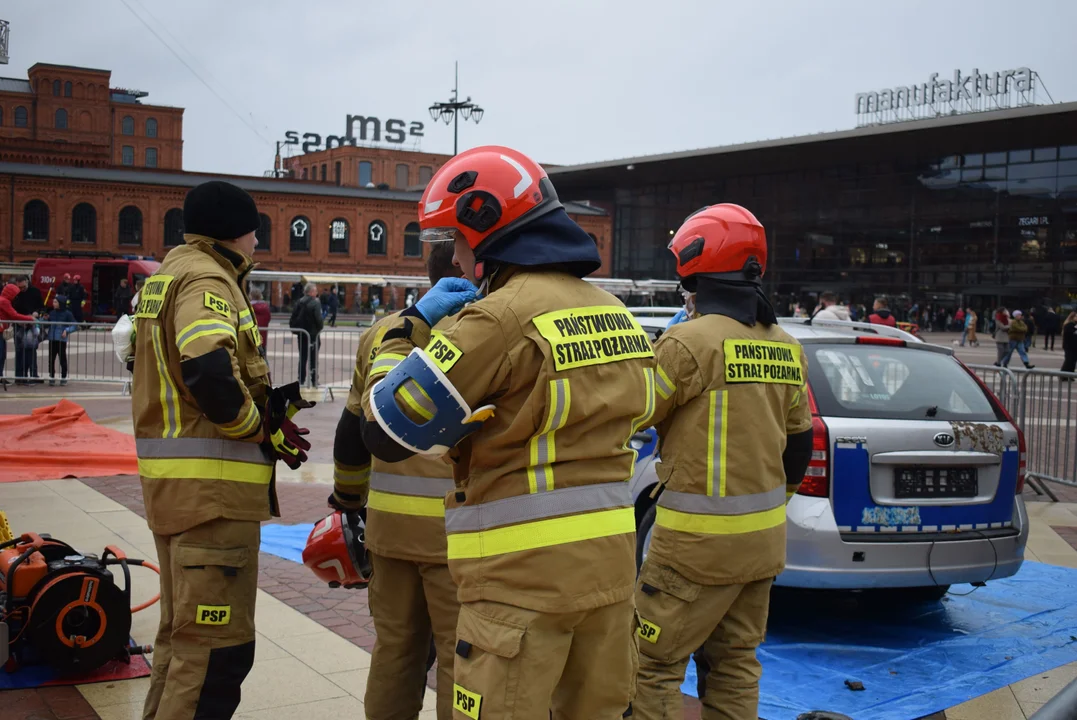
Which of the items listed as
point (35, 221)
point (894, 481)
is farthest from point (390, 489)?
point (35, 221)

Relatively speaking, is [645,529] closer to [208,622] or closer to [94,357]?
[208,622]

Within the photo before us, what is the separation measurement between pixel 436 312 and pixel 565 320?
79 cm

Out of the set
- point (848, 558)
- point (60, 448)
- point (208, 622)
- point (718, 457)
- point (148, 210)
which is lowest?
point (60, 448)

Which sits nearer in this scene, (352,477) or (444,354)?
(444,354)

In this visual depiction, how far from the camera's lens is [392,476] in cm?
347

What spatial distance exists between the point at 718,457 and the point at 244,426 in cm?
171

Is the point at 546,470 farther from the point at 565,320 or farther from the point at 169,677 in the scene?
the point at 169,677

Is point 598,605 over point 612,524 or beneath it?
beneath

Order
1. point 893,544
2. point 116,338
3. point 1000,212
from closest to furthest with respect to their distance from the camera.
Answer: point 116,338
point 893,544
point 1000,212

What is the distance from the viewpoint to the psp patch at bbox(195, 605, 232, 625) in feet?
11.2

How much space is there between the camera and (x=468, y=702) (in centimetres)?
239

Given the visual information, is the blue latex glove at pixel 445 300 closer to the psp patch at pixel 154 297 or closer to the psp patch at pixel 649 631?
the psp patch at pixel 154 297

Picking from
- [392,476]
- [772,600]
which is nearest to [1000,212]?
[772,600]

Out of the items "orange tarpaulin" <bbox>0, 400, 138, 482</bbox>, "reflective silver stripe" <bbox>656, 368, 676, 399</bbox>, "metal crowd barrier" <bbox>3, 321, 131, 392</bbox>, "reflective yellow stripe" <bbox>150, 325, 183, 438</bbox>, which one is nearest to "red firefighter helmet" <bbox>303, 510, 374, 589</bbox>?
"reflective yellow stripe" <bbox>150, 325, 183, 438</bbox>
